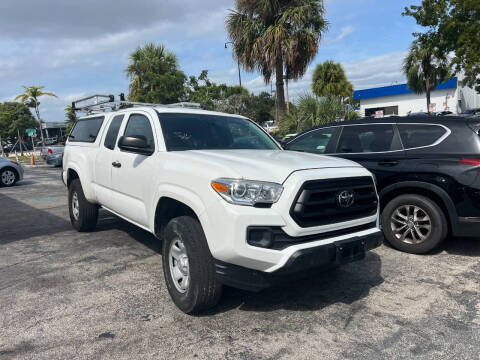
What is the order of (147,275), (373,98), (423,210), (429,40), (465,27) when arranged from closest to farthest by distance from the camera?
(147,275)
(423,210)
(465,27)
(429,40)
(373,98)

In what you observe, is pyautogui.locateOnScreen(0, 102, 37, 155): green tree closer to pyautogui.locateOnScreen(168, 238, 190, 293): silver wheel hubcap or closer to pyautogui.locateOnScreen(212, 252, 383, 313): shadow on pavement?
pyautogui.locateOnScreen(168, 238, 190, 293): silver wheel hubcap

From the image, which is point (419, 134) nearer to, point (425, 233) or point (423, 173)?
point (423, 173)

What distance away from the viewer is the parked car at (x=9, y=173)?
12852 millimetres

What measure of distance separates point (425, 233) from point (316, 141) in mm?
2097

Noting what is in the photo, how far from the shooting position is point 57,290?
386cm

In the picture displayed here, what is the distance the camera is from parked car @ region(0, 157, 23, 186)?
12852mm

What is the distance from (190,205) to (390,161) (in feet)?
9.92

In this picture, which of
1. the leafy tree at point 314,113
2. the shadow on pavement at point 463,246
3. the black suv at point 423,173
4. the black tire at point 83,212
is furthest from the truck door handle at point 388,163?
the leafy tree at point 314,113

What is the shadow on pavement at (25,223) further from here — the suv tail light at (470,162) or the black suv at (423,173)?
the suv tail light at (470,162)

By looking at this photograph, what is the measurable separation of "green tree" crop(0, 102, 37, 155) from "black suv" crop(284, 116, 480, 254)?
54843 mm

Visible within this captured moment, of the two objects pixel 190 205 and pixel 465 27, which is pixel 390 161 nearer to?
pixel 190 205

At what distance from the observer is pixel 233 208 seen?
110 inches

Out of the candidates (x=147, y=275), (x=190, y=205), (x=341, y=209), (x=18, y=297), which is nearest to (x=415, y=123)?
(x=341, y=209)

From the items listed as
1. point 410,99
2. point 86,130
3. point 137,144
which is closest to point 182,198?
point 137,144
